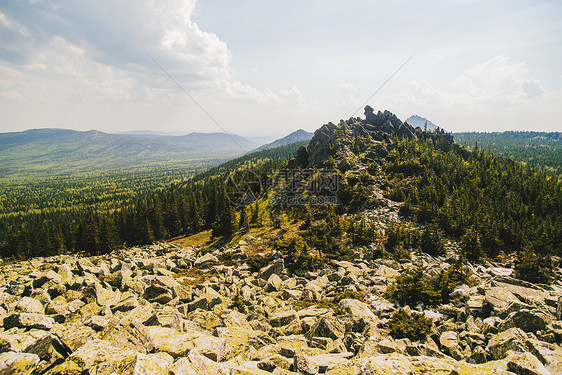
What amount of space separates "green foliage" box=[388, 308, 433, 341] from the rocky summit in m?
0.54

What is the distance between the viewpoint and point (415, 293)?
24.2m

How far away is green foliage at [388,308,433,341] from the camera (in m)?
16.9

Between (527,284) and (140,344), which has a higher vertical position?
(140,344)

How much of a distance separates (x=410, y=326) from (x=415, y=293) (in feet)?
25.4

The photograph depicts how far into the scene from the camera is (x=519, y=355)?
11.0 metres

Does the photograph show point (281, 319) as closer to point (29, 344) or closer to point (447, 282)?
point (29, 344)

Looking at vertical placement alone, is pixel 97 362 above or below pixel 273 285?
above

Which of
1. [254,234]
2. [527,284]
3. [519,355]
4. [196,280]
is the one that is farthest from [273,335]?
[254,234]

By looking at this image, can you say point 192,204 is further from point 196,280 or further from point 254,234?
point 196,280

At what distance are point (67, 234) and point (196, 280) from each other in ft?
256

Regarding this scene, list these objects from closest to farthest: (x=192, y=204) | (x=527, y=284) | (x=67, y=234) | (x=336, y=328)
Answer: (x=336, y=328) < (x=527, y=284) < (x=67, y=234) < (x=192, y=204)

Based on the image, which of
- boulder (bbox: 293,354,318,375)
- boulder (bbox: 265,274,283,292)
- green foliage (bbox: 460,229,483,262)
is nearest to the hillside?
boulder (bbox: 293,354,318,375)

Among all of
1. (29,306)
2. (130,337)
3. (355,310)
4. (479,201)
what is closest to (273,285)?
(355,310)

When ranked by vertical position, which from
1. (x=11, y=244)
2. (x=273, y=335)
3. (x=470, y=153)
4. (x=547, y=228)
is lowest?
(x=11, y=244)
